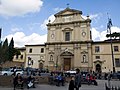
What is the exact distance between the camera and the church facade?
156 ft

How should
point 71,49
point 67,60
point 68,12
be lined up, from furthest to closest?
point 68,12, point 67,60, point 71,49

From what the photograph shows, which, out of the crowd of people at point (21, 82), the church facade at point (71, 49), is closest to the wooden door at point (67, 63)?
the church facade at point (71, 49)

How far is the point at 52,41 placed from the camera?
2094 inches

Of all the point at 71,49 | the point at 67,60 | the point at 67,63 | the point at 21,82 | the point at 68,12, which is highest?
the point at 68,12

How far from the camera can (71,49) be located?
50219 millimetres

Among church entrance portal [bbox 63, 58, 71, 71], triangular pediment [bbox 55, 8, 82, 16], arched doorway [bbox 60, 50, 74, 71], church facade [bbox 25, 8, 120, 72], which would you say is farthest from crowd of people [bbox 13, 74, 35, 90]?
triangular pediment [bbox 55, 8, 82, 16]

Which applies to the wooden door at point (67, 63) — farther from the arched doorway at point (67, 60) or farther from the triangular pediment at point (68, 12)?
the triangular pediment at point (68, 12)

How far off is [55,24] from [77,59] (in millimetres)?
12335

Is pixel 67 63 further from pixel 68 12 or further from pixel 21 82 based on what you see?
pixel 21 82

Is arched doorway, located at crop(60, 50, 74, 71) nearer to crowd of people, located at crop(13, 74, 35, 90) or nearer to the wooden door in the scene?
the wooden door

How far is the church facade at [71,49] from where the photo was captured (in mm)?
47406

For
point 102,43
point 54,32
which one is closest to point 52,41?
point 54,32

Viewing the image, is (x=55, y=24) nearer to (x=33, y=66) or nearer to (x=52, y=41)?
(x=52, y=41)

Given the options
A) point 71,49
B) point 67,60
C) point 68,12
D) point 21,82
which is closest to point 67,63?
point 67,60
